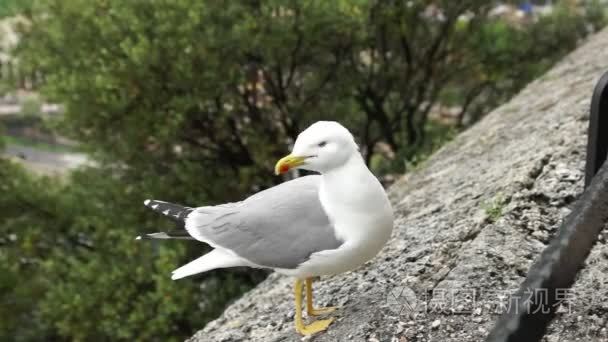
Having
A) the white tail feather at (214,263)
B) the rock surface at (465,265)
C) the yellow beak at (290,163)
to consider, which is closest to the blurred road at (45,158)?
the rock surface at (465,265)

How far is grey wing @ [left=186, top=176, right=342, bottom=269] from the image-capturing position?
220 cm

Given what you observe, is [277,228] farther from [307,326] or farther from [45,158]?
[45,158]

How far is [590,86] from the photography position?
5.03 m

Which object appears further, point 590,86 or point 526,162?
point 590,86

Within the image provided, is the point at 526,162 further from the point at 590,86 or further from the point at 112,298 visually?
the point at 112,298

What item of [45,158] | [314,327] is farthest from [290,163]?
[45,158]

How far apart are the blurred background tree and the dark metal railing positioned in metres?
4.88

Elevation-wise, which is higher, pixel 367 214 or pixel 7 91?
pixel 7 91

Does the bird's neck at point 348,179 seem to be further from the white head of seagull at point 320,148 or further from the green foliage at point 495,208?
the green foliage at point 495,208

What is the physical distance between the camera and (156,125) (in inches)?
286

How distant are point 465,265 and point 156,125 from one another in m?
5.52

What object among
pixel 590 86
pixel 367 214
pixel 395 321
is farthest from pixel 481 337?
pixel 590 86

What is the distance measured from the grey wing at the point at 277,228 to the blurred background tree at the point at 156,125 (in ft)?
13.2

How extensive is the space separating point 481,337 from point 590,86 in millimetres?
3716
